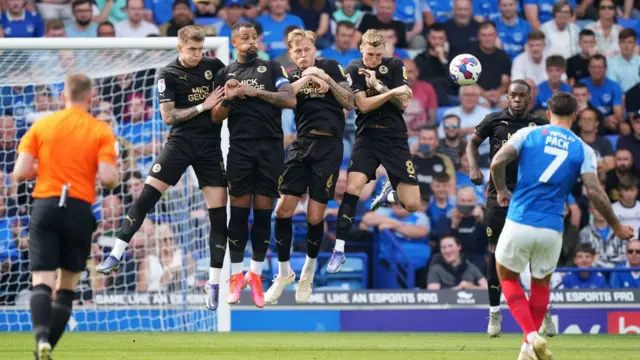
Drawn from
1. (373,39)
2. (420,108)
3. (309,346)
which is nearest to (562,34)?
(420,108)

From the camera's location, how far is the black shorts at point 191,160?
13016 mm

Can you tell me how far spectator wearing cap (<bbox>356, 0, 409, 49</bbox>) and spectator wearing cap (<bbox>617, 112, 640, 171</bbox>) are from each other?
3.90 m

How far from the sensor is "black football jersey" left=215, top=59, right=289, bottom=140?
42.4ft

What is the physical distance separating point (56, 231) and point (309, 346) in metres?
4.15

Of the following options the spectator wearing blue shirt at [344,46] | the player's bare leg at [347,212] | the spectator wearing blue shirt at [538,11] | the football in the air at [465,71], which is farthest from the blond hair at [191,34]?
the spectator wearing blue shirt at [538,11]

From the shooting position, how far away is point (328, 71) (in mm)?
13336

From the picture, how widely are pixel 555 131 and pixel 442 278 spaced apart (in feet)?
26.8

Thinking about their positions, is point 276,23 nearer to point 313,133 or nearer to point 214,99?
point 313,133

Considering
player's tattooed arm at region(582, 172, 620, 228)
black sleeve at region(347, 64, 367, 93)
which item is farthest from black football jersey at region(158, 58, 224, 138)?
player's tattooed arm at region(582, 172, 620, 228)

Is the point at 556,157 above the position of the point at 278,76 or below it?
below

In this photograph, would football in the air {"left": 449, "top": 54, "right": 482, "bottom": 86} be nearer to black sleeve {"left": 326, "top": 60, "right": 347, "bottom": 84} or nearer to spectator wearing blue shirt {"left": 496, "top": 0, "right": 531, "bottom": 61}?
black sleeve {"left": 326, "top": 60, "right": 347, "bottom": 84}

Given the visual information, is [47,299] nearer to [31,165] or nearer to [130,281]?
[31,165]

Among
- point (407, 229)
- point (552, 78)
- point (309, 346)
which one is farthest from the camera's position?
point (552, 78)

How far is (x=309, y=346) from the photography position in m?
12.6
